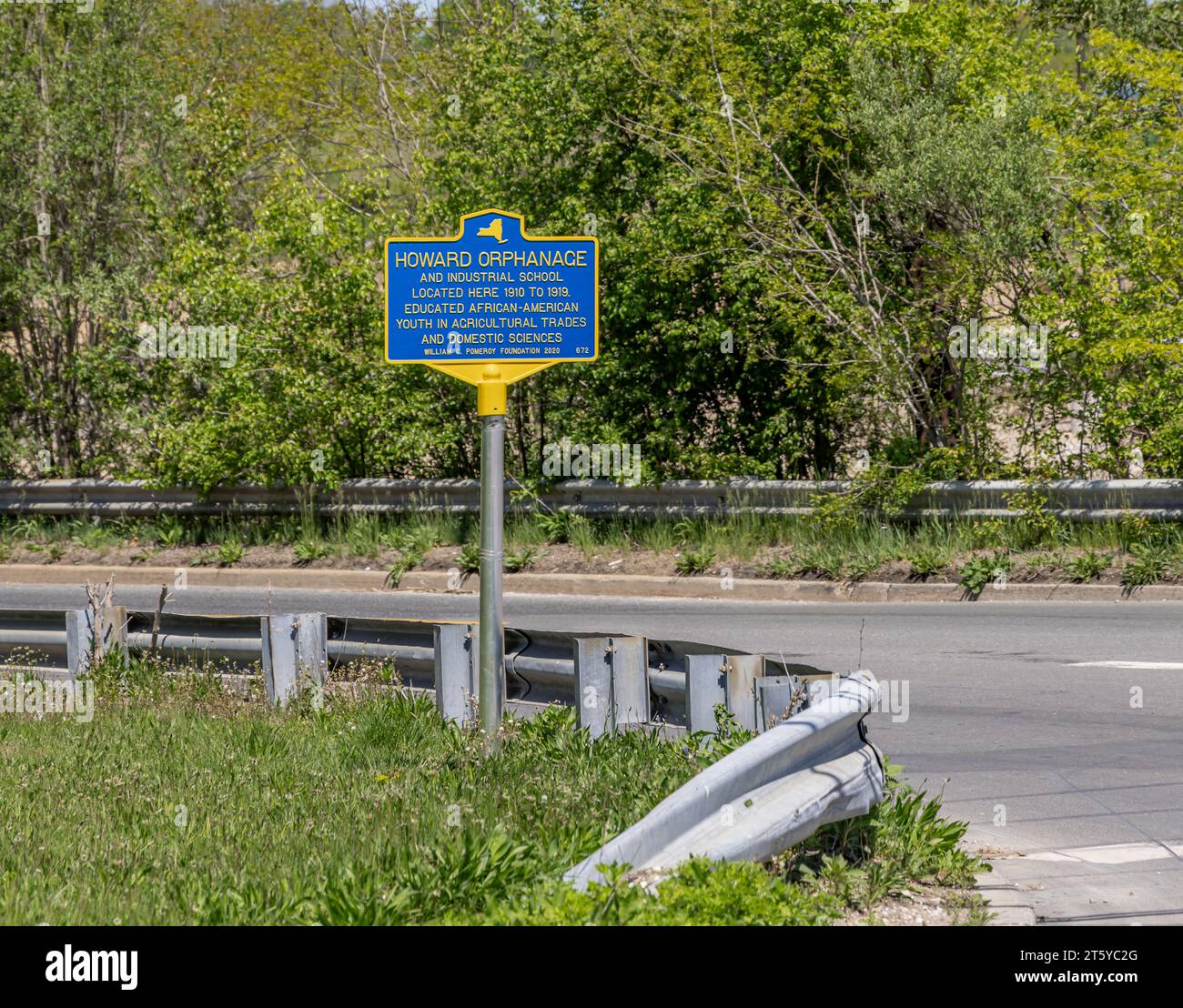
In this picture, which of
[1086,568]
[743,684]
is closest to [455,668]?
[743,684]

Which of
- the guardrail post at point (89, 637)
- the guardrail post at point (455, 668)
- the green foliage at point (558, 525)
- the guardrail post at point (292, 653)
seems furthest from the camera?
the green foliage at point (558, 525)

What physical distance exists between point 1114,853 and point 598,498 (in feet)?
38.1

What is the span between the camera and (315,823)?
6090 millimetres

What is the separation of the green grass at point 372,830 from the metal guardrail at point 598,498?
8.82 meters

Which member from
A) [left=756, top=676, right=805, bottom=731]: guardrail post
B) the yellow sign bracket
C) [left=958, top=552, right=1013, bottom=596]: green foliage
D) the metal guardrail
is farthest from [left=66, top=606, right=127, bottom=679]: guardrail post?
[left=958, top=552, right=1013, bottom=596]: green foliage

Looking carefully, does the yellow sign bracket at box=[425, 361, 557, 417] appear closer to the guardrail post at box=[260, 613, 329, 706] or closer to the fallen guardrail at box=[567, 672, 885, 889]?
the fallen guardrail at box=[567, 672, 885, 889]

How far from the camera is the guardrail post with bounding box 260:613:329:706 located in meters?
9.23

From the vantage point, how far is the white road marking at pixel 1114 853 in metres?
6.32

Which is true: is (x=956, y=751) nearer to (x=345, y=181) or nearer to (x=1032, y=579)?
(x=1032, y=579)

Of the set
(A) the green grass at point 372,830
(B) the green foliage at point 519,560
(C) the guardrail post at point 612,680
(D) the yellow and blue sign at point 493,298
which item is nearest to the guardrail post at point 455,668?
(A) the green grass at point 372,830

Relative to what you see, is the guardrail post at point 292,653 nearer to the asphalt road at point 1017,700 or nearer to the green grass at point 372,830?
the green grass at point 372,830

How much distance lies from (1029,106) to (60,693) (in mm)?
12259

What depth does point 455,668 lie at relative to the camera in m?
8.55

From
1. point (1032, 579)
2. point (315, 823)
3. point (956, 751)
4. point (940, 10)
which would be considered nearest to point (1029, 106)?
point (940, 10)
